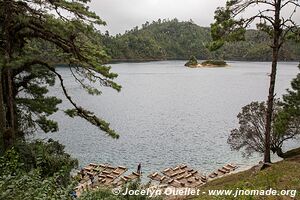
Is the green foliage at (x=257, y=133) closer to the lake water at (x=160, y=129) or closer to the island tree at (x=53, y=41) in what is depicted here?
the lake water at (x=160, y=129)

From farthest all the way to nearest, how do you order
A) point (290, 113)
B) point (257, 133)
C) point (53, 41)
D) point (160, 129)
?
point (160, 129) < point (257, 133) < point (290, 113) < point (53, 41)

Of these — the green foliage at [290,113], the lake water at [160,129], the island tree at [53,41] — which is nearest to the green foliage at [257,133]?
the green foliage at [290,113]

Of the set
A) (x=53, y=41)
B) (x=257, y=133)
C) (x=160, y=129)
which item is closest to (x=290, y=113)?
(x=257, y=133)

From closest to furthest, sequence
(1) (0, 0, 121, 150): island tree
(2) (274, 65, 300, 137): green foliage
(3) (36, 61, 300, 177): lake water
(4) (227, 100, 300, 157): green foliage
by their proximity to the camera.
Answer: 1. (1) (0, 0, 121, 150): island tree
2. (2) (274, 65, 300, 137): green foliage
3. (4) (227, 100, 300, 157): green foliage
4. (3) (36, 61, 300, 177): lake water

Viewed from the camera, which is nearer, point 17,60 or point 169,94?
point 17,60

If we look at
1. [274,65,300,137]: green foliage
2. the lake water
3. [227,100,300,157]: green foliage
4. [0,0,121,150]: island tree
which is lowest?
the lake water

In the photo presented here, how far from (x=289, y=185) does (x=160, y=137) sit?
1374 inches

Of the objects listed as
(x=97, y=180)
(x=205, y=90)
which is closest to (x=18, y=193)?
(x=97, y=180)

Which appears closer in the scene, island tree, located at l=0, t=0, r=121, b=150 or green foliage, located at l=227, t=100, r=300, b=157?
island tree, located at l=0, t=0, r=121, b=150

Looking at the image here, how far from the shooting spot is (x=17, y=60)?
13.8 m

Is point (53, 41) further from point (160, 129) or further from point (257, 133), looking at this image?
point (160, 129)

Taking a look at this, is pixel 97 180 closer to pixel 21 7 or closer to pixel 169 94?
pixel 21 7

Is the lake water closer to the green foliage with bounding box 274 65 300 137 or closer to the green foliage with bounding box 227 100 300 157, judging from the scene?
the green foliage with bounding box 227 100 300 157

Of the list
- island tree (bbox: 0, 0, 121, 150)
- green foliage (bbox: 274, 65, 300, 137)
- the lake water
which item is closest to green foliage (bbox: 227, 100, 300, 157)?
green foliage (bbox: 274, 65, 300, 137)
